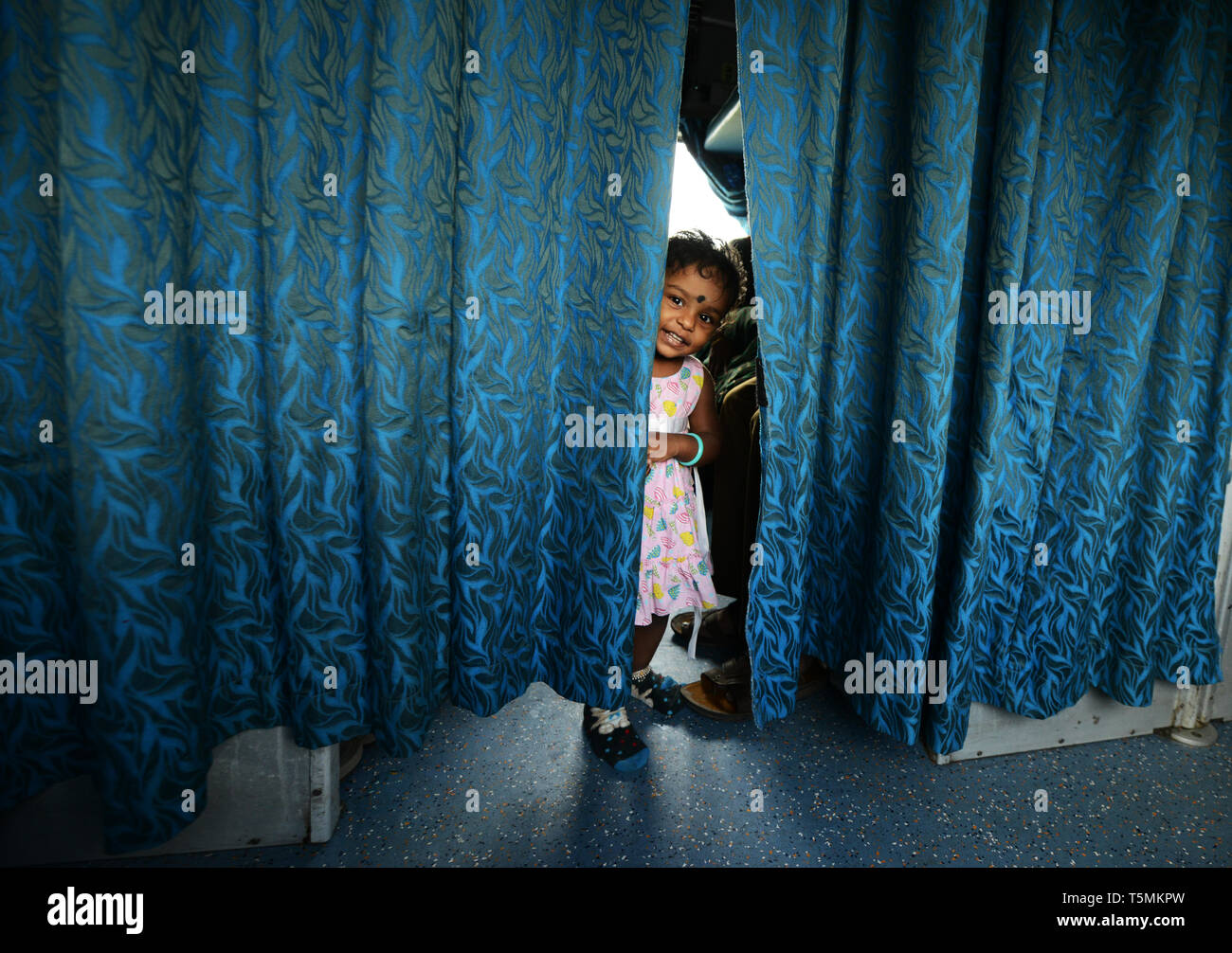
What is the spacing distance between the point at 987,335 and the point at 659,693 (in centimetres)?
113

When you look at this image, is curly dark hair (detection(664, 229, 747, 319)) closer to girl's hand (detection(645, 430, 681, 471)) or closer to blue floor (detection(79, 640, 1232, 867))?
girl's hand (detection(645, 430, 681, 471))

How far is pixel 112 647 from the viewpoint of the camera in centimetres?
83

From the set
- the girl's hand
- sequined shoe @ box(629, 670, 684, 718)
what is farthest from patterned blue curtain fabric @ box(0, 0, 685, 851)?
sequined shoe @ box(629, 670, 684, 718)

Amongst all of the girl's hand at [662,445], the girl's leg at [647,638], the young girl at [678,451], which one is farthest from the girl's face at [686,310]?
the girl's leg at [647,638]

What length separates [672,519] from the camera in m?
1.36

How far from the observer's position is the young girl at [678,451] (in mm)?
1271

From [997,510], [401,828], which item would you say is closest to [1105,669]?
[997,510]


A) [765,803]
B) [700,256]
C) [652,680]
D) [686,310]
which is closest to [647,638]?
[652,680]

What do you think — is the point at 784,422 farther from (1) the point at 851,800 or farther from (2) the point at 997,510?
(1) the point at 851,800

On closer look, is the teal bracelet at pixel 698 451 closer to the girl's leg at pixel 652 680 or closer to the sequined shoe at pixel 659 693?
the girl's leg at pixel 652 680

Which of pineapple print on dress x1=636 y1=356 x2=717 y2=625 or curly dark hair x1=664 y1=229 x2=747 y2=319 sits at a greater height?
curly dark hair x1=664 y1=229 x2=747 y2=319

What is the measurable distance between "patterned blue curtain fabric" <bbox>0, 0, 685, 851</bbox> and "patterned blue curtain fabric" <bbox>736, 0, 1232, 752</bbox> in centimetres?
29

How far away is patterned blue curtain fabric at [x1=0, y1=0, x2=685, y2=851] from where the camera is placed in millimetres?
795
